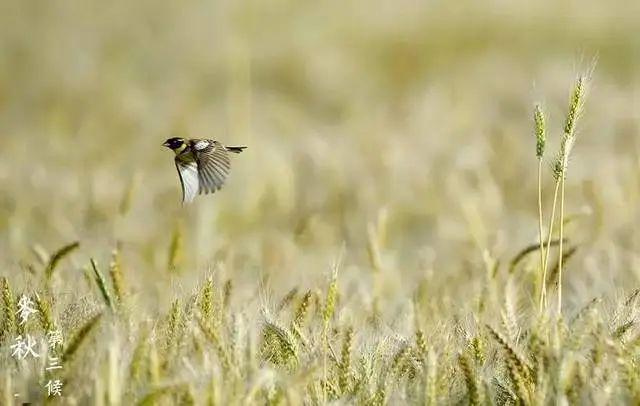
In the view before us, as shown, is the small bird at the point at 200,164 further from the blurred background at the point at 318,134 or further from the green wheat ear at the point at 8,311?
the green wheat ear at the point at 8,311

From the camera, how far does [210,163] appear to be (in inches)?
97.6

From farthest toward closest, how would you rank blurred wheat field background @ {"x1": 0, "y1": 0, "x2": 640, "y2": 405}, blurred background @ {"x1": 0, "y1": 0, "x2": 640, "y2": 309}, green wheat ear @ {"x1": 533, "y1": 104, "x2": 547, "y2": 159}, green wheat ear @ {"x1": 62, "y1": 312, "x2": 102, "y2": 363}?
1. blurred background @ {"x1": 0, "y1": 0, "x2": 640, "y2": 309}
2. green wheat ear @ {"x1": 533, "y1": 104, "x2": 547, "y2": 159}
3. blurred wheat field background @ {"x1": 0, "y1": 0, "x2": 640, "y2": 405}
4. green wheat ear @ {"x1": 62, "y1": 312, "x2": 102, "y2": 363}

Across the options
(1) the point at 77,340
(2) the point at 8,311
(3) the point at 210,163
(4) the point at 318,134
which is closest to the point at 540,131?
(3) the point at 210,163

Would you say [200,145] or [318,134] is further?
[318,134]

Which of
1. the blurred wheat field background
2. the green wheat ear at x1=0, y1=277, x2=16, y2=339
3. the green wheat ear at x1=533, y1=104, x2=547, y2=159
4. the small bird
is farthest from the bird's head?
the green wheat ear at x1=533, y1=104, x2=547, y2=159

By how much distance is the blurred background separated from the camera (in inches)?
185

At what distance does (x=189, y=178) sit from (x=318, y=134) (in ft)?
19.9

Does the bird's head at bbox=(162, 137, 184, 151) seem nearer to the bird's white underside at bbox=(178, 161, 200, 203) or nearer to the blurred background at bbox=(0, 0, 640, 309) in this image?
the bird's white underside at bbox=(178, 161, 200, 203)

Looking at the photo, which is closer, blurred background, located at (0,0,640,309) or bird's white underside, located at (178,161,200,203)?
bird's white underside, located at (178,161,200,203)

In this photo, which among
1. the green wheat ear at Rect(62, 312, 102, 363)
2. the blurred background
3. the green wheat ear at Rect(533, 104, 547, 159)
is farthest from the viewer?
the blurred background

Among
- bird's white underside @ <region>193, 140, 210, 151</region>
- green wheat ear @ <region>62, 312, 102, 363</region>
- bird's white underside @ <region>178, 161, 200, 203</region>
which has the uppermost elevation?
bird's white underside @ <region>193, 140, 210, 151</region>

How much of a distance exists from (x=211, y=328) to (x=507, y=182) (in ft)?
15.8

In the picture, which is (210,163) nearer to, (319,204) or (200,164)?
(200,164)

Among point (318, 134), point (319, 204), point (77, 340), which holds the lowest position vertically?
point (77, 340)
